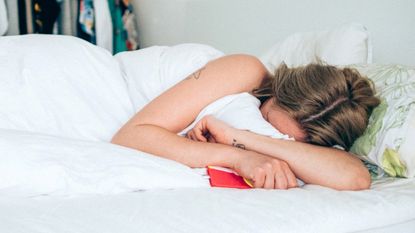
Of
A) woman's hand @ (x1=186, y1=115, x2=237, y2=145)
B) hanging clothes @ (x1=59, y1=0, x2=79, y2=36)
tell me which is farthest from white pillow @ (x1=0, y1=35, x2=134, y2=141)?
hanging clothes @ (x1=59, y1=0, x2=79, y2=36)

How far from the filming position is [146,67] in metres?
1.22

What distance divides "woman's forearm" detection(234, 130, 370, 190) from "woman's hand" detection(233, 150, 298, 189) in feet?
0.08

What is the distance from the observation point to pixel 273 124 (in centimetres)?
104

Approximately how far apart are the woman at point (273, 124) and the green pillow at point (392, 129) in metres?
0.03

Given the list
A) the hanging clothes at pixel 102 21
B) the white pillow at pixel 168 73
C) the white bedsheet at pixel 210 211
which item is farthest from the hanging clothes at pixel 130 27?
the white bedsheet at pixel 210 211

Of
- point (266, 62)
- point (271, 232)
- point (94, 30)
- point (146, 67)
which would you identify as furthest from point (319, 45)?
point (94, 30)

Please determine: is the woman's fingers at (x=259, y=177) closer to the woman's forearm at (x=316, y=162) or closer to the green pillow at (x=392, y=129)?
the woman's forearm at (x=316, y=162)

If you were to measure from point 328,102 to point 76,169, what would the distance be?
0.49 m

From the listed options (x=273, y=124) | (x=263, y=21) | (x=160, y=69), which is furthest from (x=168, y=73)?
(x=263, y=21)

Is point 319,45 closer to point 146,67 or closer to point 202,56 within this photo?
point 202,56

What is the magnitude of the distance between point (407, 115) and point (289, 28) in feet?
2.94

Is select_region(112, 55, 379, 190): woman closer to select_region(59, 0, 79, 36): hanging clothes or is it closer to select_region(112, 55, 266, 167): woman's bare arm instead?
select_region(112, 55, 266, 167): woman's bare arm

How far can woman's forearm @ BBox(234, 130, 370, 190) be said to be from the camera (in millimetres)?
875

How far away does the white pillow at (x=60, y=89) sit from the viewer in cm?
106
